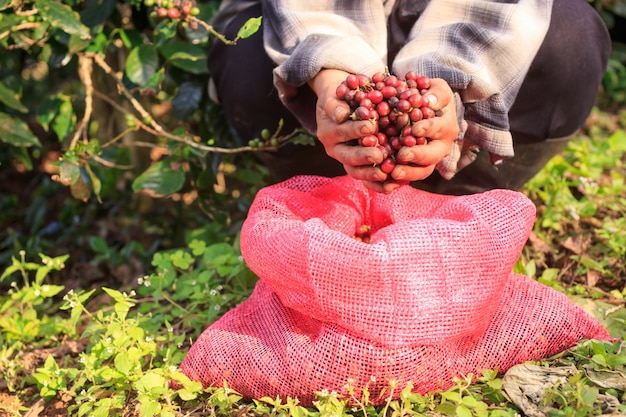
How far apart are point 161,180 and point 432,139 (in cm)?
84

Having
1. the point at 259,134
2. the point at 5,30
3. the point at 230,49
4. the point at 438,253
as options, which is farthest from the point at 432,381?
the point at 5,30

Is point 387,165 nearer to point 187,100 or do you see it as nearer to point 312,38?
point 312,38

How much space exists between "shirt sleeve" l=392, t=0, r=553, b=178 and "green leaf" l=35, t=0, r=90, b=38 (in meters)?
0.72

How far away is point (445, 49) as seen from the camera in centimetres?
126

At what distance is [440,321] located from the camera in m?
1.06

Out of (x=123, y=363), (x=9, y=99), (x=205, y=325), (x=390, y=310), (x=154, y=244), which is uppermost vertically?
(x=9, y=99)

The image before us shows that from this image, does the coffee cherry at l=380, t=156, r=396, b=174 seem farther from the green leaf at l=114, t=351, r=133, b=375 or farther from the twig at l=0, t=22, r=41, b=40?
the twig at l=0, t=22, r=41, b=40

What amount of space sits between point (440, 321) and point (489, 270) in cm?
12

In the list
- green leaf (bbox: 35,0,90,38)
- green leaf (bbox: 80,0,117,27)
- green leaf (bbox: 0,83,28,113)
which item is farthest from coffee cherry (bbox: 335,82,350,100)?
green leaf (bbox: 0,83,28,113)

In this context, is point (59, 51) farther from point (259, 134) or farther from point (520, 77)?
point (520, 77)

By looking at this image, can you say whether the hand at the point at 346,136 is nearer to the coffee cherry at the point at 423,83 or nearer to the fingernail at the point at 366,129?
the fingernail at the point at 366,129

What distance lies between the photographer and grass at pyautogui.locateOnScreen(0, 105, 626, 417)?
1075mm

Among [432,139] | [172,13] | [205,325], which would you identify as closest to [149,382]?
[205,325]

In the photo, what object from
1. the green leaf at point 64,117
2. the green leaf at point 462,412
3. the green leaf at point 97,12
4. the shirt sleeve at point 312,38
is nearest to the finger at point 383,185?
the shirt sleeve at point 312,38
